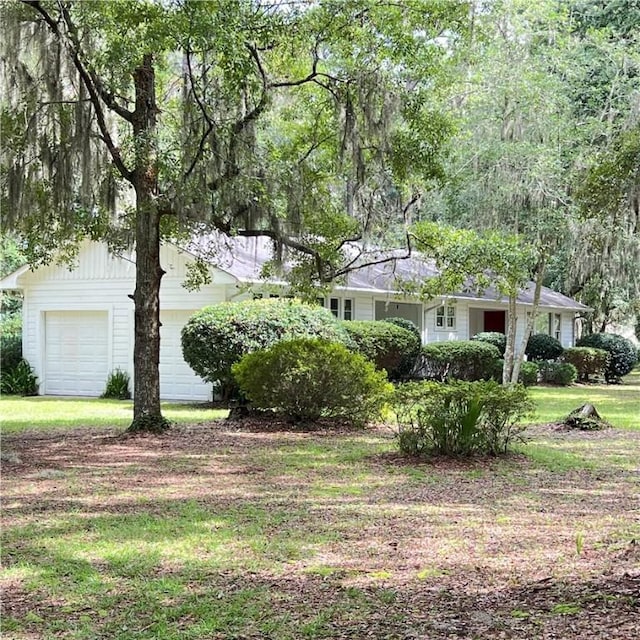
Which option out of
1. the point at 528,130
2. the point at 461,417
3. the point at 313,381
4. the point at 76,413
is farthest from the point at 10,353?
the point at 461,417

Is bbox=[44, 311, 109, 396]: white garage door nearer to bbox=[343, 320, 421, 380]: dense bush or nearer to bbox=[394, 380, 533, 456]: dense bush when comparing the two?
bbox=[343, 320, 421, 380]: dense bush

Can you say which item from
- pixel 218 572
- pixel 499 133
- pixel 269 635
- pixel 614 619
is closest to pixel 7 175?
pixel 218 572

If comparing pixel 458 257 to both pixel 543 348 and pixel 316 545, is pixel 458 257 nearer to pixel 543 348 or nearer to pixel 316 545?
pixel 316 545

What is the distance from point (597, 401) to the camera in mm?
18078

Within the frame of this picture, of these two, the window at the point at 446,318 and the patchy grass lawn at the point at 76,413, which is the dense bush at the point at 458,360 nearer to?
the window at the point at 446,318

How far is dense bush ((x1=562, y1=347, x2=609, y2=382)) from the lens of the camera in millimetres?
24938

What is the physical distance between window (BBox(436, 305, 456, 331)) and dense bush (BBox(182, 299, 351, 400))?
9.60 meters

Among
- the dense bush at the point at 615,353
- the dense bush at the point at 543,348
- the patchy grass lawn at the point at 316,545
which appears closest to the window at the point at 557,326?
the dense bush at the point at 615,353

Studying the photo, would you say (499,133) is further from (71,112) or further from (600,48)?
(71,112)

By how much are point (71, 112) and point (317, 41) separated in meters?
3.32

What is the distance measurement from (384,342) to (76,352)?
24.4 ft

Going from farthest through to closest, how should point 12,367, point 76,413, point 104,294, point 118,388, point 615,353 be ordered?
1. point 615,353
2. point 12,367
3. point 104,294
4. point 118,388
5. point 76,413

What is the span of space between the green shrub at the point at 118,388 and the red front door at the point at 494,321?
1740 cm

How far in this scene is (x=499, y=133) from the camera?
18391mm
